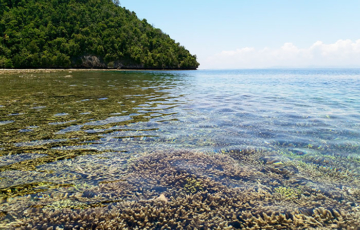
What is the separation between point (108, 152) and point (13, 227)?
2982mm

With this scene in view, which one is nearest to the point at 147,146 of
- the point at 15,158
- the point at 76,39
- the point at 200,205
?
the point at 200,205

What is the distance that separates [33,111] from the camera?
434 inches

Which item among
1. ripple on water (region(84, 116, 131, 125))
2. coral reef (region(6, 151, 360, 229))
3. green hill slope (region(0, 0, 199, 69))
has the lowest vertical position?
coral reef (region(6, 151, 360, 229))

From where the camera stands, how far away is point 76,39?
13300 cm

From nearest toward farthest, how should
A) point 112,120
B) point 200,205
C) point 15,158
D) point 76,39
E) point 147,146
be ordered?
1. point 200,205
2. point 15,158
3. point 147,146
4. point 112,120
5. point 76,39

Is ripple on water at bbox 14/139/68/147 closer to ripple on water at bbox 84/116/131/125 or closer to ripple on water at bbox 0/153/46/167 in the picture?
ripple on water at bbox 0/153/46/167

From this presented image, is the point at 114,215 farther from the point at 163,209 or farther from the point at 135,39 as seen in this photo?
the point at 135,39

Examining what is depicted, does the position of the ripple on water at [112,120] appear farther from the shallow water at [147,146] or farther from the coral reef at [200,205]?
the coral reef at [200,205]

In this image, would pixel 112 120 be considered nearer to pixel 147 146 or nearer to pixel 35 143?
pixel 35 143

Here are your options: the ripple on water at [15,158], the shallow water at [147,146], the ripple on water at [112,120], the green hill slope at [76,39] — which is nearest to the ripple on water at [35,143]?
the shallow water at [147,146]

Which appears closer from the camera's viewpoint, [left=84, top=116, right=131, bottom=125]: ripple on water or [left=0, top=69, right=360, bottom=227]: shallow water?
[left=0, top=69, right=360, bottom=227]: shallow water

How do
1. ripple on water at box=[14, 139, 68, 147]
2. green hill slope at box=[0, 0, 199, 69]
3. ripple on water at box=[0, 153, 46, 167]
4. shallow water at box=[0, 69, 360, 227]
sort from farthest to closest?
green hill slope at box=[0, 0, 199, 69]
ripple on water at box=[14, 139, 68, 147]
ripple on water at box=[0, 153, 46, 167]
shallow water at box=[0, 69, 360, 227]

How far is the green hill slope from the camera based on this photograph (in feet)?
360

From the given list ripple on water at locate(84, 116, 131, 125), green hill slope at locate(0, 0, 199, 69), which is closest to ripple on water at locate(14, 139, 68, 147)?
ripple on water at locate(84, 116, 131, 125)
